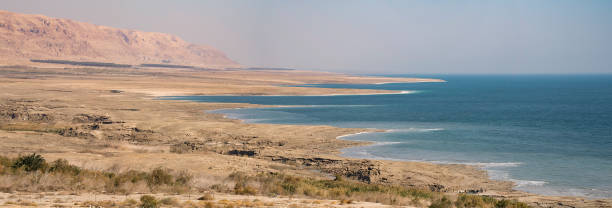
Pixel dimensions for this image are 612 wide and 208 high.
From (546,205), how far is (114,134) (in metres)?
29.4

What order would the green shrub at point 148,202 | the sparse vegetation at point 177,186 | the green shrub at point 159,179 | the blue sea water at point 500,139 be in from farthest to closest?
the blue sea water at point 500,139 → the green shrub at point 159,179 → the sparse vegetation at point 177,186 → the green shrub at point 148,202

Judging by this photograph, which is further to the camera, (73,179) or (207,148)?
(207,148)

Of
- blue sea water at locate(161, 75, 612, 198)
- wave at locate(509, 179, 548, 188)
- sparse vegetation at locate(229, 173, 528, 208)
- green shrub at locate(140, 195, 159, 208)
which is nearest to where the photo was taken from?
green shrub at locate(140, 195, 159, 208)

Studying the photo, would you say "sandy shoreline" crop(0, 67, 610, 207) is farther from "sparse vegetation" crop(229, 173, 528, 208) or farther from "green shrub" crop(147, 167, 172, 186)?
"sparse vegetation" crop(229, 173, 528, 208)

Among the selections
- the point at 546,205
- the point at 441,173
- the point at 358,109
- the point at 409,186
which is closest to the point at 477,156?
the point at 441,173

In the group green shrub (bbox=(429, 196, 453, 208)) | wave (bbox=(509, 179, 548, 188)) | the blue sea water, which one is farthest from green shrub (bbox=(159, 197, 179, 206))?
wave (bbox=(509, 179, 548, 188))

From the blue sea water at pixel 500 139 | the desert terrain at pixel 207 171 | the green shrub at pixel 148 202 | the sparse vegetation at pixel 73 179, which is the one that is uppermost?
the green shrub at pixel 148 202

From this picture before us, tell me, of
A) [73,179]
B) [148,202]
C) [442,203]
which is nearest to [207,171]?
[73,179]

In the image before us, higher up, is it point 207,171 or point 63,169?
point 63,169

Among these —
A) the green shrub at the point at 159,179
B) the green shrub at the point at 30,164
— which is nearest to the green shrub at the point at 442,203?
the green shrub at the point at 159,179

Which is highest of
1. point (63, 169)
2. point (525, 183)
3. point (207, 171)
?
point (63, 169)

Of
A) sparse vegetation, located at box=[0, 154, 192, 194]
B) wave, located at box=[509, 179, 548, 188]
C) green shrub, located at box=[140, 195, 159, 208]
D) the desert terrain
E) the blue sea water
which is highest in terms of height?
green shrub, located at box=[140, 195, 159, 208]

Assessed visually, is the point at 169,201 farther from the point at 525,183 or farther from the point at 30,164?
the point at 525,183

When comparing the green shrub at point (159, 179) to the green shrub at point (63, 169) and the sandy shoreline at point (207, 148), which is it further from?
the green shrub at point (63, 169)
